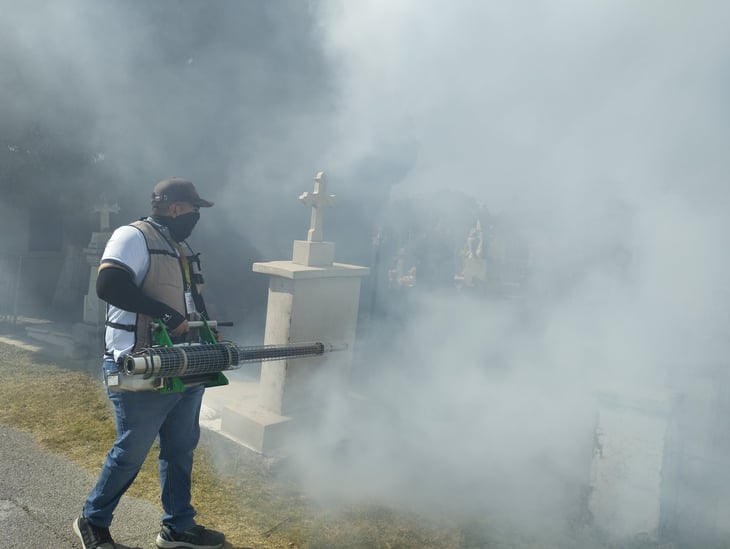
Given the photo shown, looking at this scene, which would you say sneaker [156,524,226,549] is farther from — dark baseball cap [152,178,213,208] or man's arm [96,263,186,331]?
dark baseball cap [152,178,213,208]

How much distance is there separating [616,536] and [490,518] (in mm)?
706

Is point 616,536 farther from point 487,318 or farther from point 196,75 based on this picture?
point 196,75

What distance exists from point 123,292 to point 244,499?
1.79 metres

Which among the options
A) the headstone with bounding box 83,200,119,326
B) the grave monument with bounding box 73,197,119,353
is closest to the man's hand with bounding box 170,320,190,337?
the grave monument with bounding box 73,197,119,353

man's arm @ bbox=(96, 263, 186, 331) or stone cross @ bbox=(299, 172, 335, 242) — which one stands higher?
stone cross @ bbox=(299, 172, 335, 242)

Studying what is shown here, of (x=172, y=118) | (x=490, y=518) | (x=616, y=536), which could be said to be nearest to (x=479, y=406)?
(x=490, y=518)

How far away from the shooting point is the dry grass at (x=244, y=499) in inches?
131

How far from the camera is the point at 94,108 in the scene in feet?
28.7

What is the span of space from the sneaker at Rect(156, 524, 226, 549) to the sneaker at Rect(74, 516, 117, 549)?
263 millimetres

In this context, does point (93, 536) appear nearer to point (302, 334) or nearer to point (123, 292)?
point (123, 292)

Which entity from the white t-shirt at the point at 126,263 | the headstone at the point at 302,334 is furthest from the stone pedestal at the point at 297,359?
the white t-shirt at the point at 126,263

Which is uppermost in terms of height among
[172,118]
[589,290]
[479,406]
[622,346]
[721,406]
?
[172,118]

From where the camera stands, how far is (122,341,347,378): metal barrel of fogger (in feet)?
8.02

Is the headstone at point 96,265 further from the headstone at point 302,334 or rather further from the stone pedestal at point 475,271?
the stone pedestal at point 475,271
